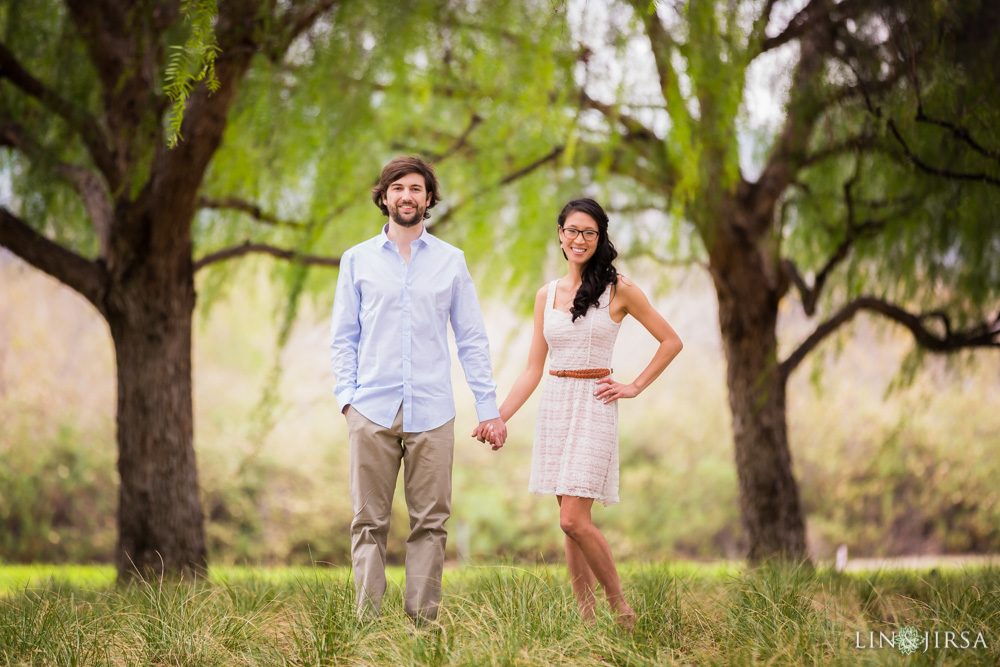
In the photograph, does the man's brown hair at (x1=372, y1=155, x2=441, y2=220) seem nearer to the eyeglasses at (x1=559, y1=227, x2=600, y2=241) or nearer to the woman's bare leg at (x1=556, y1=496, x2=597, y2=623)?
the eyeglasses at (x1=559, y1=227, x2=600, y2=241)

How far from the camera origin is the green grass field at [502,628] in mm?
2209

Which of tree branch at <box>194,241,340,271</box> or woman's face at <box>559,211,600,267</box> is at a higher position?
tree branch at <box>194,241,340,271</box>

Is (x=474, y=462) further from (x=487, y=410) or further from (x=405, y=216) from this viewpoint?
(x=405, y=216)

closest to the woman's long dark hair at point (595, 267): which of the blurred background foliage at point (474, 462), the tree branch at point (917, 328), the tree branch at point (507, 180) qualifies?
the tree branch at point (507, 180)

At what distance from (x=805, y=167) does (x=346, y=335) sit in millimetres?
3447

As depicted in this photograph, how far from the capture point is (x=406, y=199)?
269 cm

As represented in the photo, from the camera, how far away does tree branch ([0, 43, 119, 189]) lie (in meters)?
3.84

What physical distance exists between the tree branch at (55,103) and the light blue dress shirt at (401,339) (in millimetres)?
2048

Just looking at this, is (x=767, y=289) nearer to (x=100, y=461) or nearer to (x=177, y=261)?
(x=177, y=261)

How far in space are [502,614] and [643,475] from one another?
412 inches

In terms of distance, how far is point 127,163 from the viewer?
13.3 ft

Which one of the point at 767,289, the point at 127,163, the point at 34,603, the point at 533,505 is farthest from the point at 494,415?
the point at 533,505

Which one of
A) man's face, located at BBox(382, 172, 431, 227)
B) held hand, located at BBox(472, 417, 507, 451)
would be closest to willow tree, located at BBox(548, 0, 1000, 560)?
man's face, located at BBox(382, 172, 431, 227)

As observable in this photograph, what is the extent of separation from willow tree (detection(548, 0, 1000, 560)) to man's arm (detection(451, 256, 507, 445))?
4.17ft
